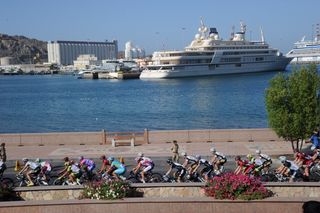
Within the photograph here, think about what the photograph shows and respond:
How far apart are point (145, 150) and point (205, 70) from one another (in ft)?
353

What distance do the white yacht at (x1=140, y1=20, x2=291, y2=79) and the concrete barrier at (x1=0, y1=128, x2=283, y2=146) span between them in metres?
98.6

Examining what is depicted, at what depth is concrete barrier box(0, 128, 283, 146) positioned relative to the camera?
26062mm

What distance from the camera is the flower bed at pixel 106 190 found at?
10754 mm

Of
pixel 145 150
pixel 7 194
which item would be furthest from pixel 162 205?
pixel 145 150

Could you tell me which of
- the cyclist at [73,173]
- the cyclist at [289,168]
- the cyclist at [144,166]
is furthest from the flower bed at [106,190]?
the cyclist at [289,168]

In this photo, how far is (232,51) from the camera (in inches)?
5266

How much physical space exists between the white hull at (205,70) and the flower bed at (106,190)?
376 ft

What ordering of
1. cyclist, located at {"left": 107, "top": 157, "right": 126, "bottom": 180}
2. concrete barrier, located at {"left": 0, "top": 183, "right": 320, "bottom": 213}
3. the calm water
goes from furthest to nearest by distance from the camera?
the calm water < cyclist, located at {"left": 107, "top": 157, "right": 126, "bottom": 180} < concrete barrier, located at {"left": 0, "top": 183, "right": 320, "bottom": 213}

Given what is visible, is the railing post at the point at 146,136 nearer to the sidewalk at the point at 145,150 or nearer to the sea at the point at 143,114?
the sidewalk at the point at 145,150

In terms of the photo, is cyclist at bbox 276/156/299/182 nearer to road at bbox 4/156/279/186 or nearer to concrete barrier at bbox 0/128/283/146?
road at bbox 4/156/279/186

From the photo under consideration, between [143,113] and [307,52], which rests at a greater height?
[307,52]

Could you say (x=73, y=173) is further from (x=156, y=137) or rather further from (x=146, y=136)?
(x=156, y=137)

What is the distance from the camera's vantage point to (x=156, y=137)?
26453 millimetres

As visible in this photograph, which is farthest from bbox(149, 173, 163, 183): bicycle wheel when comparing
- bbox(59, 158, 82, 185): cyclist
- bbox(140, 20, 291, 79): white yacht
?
bbox(140, 20, 291, 79): white yacht
